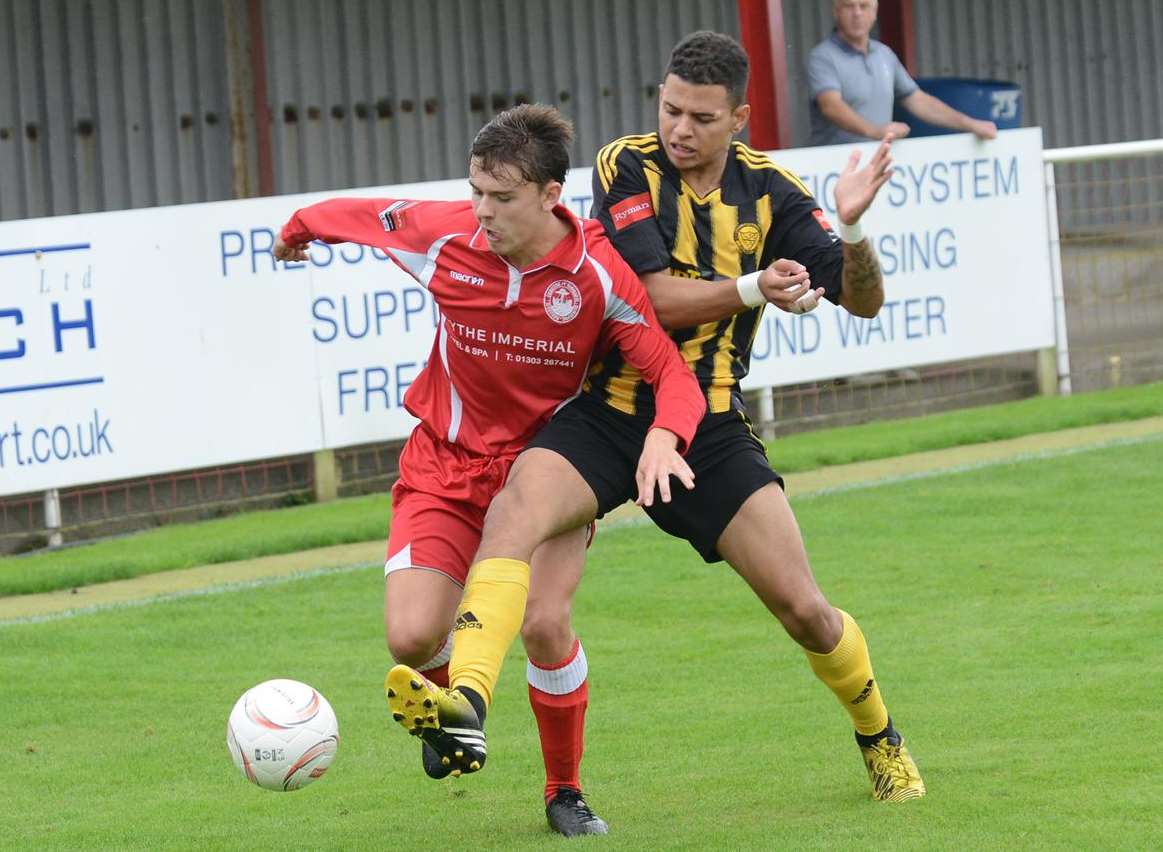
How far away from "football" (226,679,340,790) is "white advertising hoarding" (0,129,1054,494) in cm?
482

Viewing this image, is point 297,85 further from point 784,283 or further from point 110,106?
point 784,283

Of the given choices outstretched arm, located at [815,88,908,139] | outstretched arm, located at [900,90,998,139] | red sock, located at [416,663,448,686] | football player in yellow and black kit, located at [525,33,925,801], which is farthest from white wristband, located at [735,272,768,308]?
outstretched arm, located at [900,90,998,139]

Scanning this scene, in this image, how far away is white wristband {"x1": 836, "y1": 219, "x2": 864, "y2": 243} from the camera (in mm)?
5324

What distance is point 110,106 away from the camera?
46.1ft

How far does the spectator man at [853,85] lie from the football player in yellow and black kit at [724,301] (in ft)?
25.5

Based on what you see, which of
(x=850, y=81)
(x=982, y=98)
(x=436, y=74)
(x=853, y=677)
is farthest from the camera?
(x=436, y=74)

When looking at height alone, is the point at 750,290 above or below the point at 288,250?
below

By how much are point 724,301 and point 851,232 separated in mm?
406

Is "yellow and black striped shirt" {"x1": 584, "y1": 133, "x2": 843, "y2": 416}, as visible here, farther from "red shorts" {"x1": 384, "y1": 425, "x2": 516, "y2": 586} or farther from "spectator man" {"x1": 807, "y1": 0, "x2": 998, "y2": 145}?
"spectator man" {"x1": 807, "y1": 0, "x2": 998, "y2": 145}

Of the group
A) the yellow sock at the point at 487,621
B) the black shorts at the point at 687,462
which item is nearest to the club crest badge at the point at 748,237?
the black shorts at the point at 687,462

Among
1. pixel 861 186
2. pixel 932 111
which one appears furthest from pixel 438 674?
pixel 932 111

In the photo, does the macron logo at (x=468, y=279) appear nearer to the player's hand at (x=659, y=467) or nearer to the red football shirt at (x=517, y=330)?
the red football shirt at (x=517, y=330)

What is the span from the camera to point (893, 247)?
1252 cm

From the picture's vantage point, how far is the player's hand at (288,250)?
5801mm
